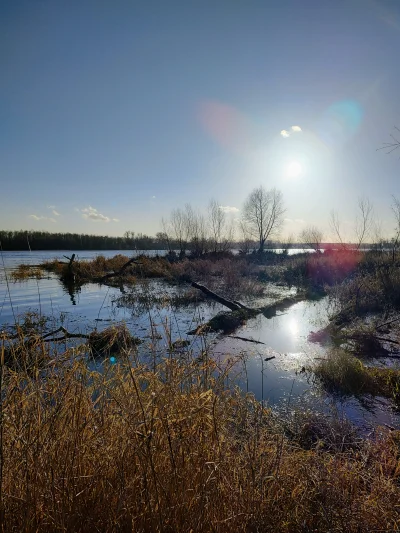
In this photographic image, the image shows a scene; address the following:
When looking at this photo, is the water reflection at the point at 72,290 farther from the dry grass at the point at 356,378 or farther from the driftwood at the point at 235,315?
the dry grass at the point at 356,378

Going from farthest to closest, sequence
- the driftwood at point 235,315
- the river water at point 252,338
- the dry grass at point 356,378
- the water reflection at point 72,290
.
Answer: the water reflection at point 72,290 < the driftwood at point 235,315 < the dry grass at point 356,378 < the river water at point 252,338

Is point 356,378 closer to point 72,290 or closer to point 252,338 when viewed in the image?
point 252,338

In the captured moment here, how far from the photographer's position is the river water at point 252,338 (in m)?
4.66

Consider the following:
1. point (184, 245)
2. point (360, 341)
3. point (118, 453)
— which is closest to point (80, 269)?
point (184, 245)

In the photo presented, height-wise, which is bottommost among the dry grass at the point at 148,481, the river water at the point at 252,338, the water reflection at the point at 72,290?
the river water at the point at 252,338

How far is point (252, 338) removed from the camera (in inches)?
342

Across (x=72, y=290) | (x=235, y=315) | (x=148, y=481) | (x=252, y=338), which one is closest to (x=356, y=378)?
(x=252, y=338)

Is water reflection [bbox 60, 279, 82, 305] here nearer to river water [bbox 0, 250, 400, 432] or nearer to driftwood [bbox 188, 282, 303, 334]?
river water [bbox 0, 250, 400, 432]

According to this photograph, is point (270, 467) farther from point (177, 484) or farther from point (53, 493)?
point (53, 493)

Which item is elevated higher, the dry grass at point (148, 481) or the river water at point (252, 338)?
the dry grass at point (148, 481)

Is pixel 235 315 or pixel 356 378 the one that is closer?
pixel 356 378

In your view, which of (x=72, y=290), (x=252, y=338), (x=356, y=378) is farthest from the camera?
(x=72, y=290)

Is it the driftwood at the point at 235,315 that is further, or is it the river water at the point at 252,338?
the driftwood at the point at 235,315

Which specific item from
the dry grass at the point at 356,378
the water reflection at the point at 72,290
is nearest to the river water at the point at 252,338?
the water reflection at the point at 72,290
